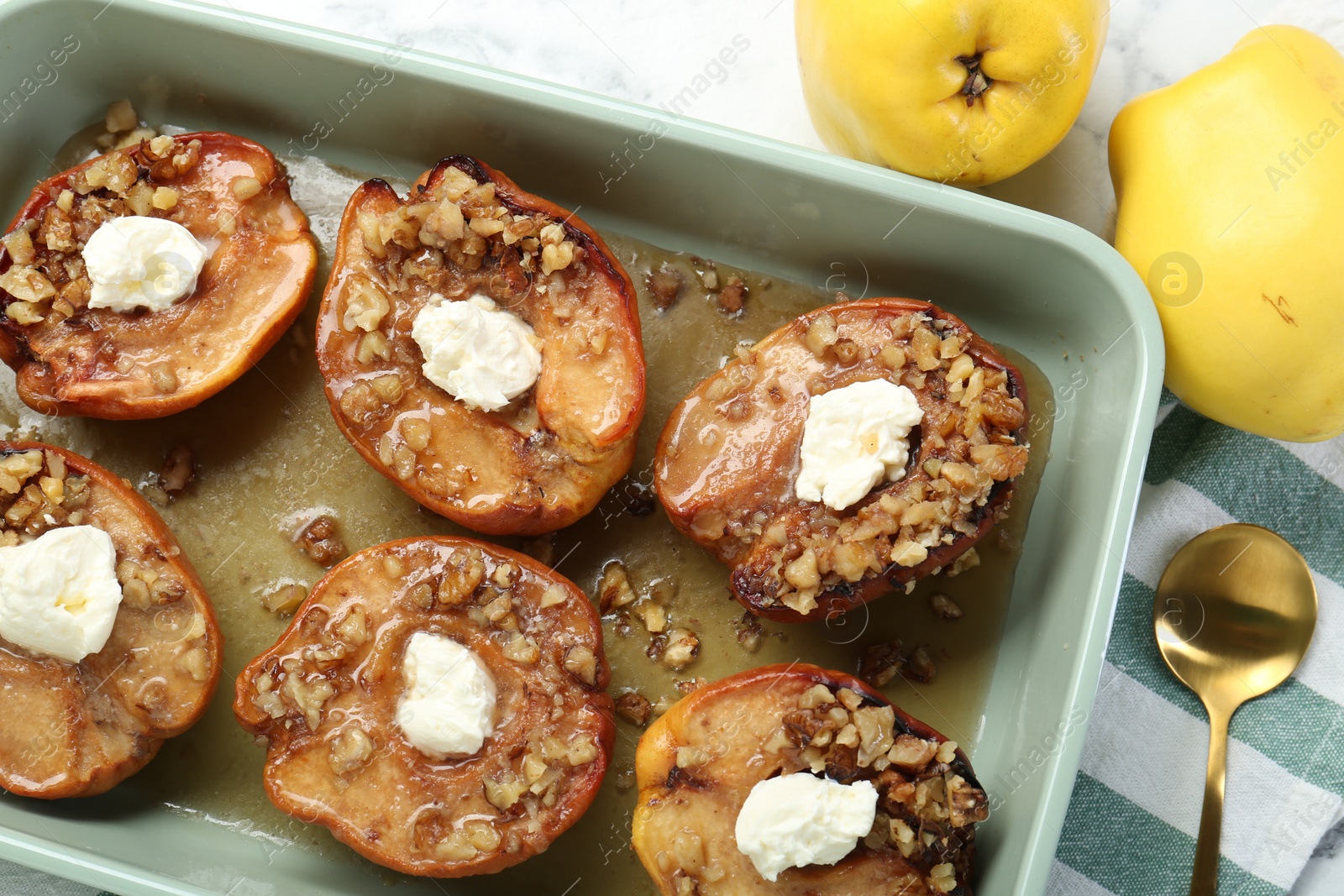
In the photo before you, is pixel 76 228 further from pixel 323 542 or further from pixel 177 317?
pixel 323 542

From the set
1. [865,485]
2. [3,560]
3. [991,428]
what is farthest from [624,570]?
[3,560]

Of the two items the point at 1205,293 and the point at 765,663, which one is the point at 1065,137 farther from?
the point at 765,663

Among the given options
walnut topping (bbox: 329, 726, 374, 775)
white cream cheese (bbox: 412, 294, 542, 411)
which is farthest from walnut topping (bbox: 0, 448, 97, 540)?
white cream cheese (bbox: 412, 294, 542, 411)

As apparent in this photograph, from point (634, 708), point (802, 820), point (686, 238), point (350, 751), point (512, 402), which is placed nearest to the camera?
point (802, 820)

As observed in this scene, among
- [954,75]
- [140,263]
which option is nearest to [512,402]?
[140,263]

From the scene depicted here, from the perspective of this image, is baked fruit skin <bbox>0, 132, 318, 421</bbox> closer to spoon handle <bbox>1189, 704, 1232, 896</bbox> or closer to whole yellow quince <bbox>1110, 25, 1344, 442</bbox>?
whole yellow quince <bbox>1110, 25, 1344, 442</bbox>

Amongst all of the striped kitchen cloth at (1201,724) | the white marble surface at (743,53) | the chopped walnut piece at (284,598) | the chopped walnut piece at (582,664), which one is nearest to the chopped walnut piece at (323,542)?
the chopped walnut piece at (284,598)
